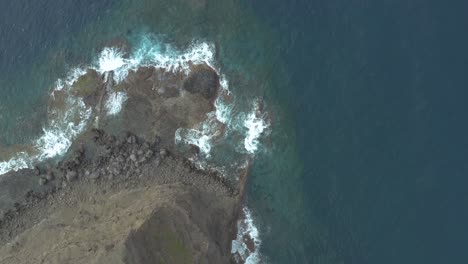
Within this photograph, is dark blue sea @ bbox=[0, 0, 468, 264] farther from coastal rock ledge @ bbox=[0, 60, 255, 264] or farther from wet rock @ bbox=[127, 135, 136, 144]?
wet rock @ bbox=[127, 135, 136, 144]

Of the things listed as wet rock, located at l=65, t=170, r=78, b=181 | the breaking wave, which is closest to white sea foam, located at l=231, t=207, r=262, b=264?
the breaking wave

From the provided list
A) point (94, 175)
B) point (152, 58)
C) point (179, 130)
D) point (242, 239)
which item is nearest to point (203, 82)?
point (179, 130)

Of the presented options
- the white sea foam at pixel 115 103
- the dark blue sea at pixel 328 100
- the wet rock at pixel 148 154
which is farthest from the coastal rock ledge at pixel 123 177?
the dark blue sea at pixel 328 100

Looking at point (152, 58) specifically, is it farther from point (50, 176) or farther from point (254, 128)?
point (50, 176)

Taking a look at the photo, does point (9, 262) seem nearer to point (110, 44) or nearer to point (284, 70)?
point (110, 44)

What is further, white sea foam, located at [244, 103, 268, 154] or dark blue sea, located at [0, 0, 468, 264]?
white sea foam, located at [244, 103, 268, 154]
